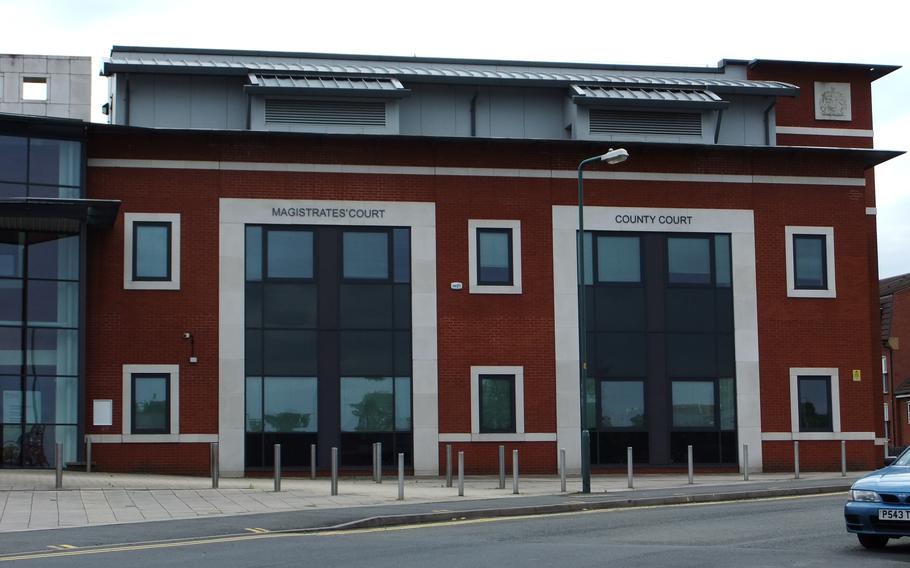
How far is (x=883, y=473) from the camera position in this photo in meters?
15.5

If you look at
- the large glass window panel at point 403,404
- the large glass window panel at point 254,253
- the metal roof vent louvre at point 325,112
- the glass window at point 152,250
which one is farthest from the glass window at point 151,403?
the metal roof vent louvre at point 325,112

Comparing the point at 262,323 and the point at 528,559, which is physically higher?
the point at 262,323

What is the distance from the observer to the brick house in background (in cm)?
6619

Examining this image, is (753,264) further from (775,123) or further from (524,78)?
(524,78)

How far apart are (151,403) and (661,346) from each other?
44.9 ft

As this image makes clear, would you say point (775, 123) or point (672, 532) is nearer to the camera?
point (672, 532)

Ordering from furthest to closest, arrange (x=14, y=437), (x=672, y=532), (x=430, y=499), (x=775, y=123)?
(x=775, y=123) → (x=14, y=437) → (x=430, y=499) → (x=672, y=532)

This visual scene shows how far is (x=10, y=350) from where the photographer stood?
2997 centimetres

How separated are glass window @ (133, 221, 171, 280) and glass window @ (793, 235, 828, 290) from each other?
17265 millimetres

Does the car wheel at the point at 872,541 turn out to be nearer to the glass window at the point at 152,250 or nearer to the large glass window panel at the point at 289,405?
the large glass window panel at the point at 289,405

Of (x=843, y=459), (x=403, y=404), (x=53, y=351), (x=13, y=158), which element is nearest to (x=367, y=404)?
(x=403, y=404)

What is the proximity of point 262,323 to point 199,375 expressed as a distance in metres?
2.09

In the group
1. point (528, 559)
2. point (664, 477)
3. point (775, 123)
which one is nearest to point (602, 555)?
point (528, 559)

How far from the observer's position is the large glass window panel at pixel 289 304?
32406mm
